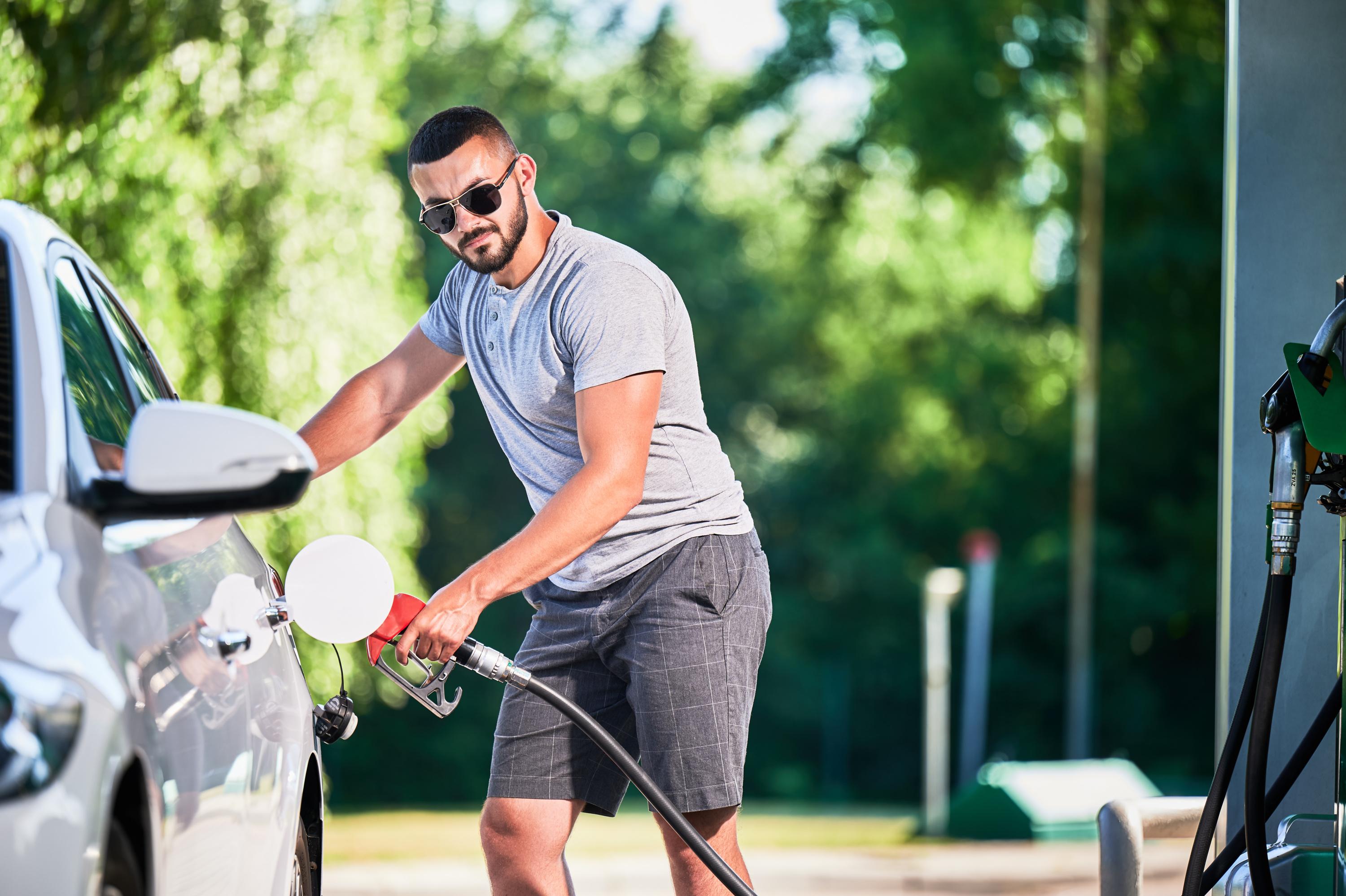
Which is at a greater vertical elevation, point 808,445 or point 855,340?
point 855,340

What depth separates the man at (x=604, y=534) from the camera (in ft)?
10.5

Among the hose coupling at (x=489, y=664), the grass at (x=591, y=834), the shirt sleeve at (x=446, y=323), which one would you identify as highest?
the shirt sleeve at (x=446, y=323)

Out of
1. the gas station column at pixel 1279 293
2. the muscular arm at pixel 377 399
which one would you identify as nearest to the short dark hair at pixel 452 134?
the muscular arm at pixel 377 399

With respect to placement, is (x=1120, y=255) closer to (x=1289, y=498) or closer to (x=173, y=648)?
(x=1289, y=498)

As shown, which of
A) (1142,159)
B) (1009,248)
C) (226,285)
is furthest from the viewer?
(1009,248)

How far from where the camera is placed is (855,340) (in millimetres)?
32875

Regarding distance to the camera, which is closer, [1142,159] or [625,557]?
[625,557]

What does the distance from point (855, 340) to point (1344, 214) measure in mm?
29309

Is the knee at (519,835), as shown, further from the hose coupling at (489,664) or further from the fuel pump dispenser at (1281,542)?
the fuel pump dispenser at (1281,542)

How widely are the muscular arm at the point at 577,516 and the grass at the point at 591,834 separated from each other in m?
7.81

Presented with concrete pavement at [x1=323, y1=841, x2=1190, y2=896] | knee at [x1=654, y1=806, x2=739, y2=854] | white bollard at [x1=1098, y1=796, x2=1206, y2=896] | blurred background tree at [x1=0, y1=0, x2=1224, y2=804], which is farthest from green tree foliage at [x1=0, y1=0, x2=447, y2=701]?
blurred background tree at [x1=0, y1=0, x2=1224, y2=804]

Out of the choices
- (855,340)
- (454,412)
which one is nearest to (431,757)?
(454,412)

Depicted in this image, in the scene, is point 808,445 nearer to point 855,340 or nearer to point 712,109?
Answer: point 855,340

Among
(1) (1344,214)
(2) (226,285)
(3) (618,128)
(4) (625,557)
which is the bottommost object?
(4) (625,557)
